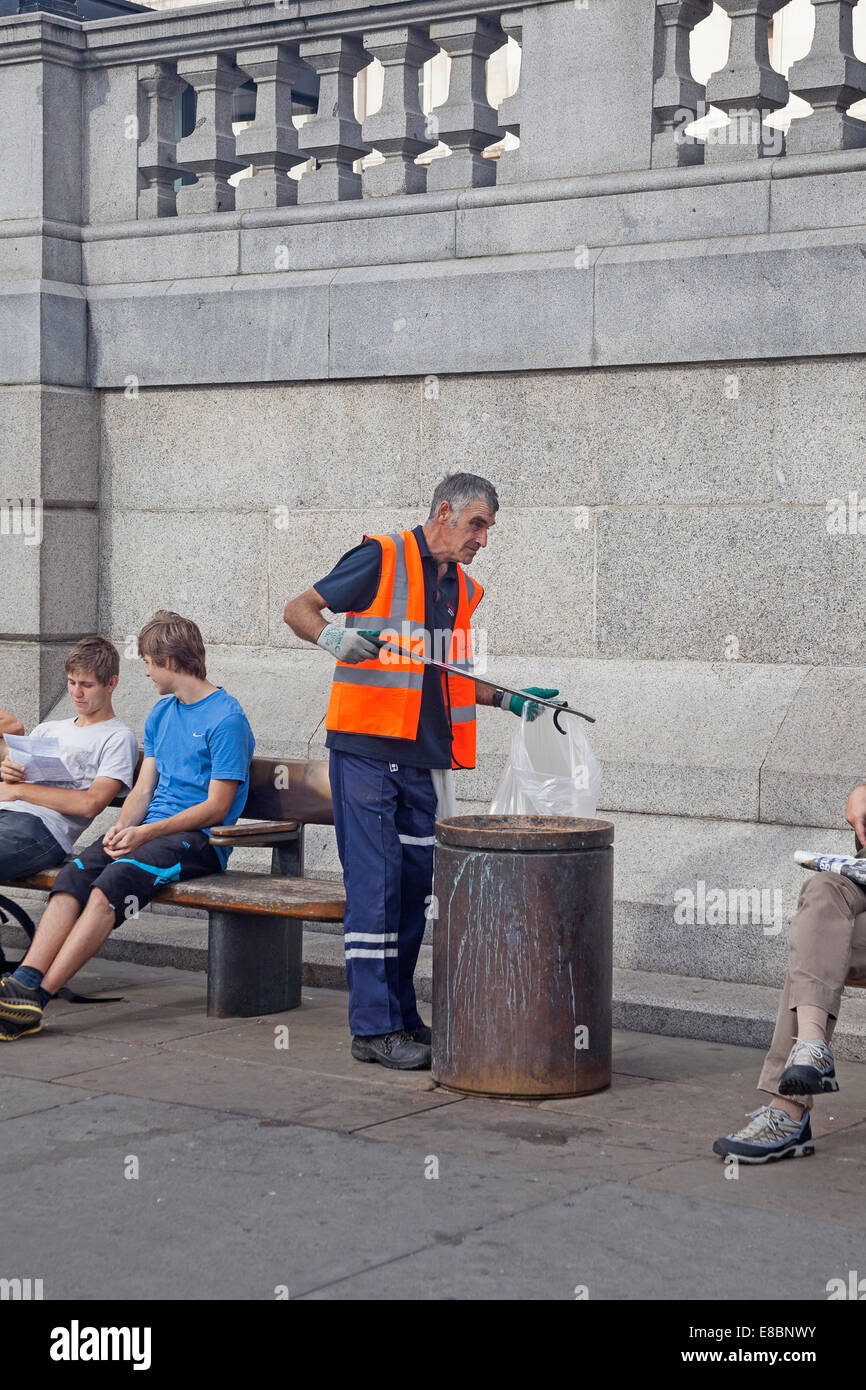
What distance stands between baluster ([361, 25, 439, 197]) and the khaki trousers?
14.7 ft

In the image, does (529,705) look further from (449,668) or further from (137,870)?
(137,870)

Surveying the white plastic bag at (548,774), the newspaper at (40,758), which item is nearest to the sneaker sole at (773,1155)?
the white plastic bag at (548,774)

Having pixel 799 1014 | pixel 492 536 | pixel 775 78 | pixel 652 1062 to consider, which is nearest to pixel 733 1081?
pixel 652 1062

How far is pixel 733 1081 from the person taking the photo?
5.69 meters

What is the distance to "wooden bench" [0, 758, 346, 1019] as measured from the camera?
6266 millimetres

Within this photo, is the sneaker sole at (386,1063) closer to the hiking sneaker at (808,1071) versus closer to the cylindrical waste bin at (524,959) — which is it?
the cylindrical waste bin at (524,959)

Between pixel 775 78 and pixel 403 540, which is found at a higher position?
pixel 775 78

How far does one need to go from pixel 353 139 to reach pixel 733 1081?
16.1ft

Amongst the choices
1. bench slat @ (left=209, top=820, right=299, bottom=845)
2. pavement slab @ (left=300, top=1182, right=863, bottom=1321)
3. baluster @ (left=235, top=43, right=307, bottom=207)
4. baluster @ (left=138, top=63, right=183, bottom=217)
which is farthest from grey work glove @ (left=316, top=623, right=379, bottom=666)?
baluster @ (left=138, top=63, right=183, bottom=217)

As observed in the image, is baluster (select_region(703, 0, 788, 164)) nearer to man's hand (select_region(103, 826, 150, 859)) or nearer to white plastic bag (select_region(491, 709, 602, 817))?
white plastic bag (select_region(491, 709, 602, 817))

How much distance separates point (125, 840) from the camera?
6445mm

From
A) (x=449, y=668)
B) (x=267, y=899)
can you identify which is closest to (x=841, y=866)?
(x=449, y=668)
